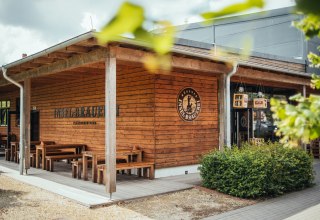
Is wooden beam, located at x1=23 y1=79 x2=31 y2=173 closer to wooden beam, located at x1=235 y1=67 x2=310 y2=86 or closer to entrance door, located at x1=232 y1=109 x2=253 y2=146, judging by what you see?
wooden beam, located at x1=235 y1=67 x2=310 y2=86

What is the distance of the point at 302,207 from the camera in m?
6.55

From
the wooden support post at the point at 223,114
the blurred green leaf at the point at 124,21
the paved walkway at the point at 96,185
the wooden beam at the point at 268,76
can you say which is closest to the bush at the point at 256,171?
the paved walkway at the point at 96,185

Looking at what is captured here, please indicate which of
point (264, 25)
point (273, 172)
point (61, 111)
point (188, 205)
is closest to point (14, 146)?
point (61, 111)

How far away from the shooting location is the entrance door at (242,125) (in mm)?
13680

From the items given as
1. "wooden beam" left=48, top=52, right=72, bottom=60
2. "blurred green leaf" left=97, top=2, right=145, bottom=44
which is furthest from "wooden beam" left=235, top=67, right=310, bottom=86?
"blurred green leaf" left=97, top=2, right=145, bottom=44

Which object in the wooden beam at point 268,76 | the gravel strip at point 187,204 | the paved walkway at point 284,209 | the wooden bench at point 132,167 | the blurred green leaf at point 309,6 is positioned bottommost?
the paved walkway at point 284,209

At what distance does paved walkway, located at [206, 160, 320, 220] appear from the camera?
589cm

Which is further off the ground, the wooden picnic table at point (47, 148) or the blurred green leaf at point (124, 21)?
the blurred green leaf at point (124, 21)

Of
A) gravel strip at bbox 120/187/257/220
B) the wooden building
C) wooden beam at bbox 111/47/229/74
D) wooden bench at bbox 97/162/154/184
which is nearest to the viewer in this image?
gravel strip at bbox 120/187/257/220

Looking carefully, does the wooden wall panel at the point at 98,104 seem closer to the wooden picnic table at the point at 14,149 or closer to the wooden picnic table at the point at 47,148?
the wooden picnic table at the point at 47,148

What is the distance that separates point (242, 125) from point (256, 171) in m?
6.87

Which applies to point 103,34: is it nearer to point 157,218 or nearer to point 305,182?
point 157,218

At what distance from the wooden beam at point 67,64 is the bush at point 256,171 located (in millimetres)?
3334

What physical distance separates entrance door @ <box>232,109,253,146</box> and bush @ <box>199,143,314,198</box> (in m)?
5.29
